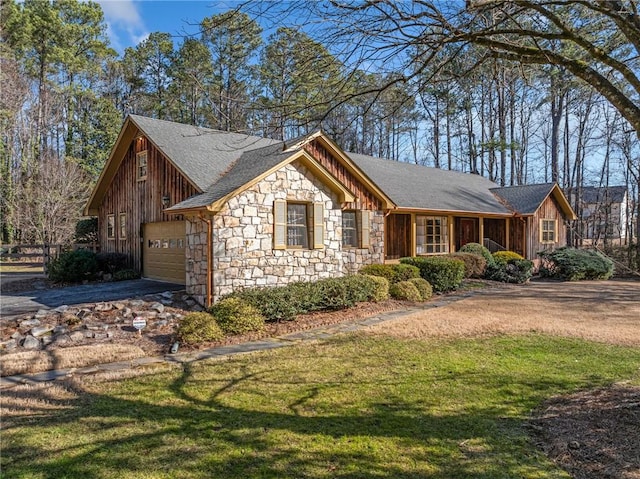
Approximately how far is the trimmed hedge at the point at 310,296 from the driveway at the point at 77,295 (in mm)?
3676

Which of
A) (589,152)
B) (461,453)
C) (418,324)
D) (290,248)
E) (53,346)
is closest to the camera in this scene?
(461,453)

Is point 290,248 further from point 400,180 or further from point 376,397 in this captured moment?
point 400,180

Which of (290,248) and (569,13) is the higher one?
(569,13)

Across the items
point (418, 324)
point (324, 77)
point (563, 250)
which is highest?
point (324, 77)

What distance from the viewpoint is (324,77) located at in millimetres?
5219

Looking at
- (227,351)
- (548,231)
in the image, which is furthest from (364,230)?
(548,231)

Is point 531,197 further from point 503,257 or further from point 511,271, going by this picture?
point 511,271

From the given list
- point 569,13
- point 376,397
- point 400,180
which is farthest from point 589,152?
point 376,397

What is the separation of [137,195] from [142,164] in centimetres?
108

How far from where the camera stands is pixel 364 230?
544 inches

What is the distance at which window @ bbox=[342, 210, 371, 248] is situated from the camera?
1366 centimetres

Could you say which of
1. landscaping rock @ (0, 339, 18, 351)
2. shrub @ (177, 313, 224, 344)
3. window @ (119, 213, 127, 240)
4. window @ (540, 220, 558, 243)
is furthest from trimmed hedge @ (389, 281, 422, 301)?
window @ (540, 220, 558, 243)

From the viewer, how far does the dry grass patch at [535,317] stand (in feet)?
26.8

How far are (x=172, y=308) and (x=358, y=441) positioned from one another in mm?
7105
